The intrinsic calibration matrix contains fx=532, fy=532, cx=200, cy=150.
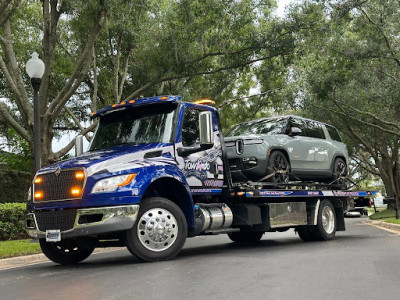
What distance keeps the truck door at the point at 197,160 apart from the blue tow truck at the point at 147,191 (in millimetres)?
19

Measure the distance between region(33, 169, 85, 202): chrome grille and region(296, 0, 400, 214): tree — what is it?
12.6 m

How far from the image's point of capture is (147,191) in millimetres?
9297

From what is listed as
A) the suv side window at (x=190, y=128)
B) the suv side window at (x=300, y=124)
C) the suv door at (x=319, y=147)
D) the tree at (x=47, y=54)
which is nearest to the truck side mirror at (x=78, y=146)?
the suv side window at (x=190, y=128)

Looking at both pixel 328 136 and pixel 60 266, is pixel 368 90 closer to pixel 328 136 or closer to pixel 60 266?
pixel 328 136

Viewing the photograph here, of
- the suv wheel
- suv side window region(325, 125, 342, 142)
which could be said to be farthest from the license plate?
suv side window region(325, 125, 342, 142)

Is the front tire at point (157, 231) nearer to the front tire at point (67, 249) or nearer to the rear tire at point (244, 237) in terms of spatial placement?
the front tire at point (67, 249)

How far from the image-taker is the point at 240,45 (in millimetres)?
19625

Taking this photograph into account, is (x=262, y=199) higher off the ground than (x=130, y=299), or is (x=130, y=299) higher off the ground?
(x=262, y=199)

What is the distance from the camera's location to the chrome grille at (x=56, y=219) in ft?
27.8

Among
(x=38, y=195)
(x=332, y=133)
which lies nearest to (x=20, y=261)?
(x=38, y=195)

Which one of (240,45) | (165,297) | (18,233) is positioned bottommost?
(165,297)

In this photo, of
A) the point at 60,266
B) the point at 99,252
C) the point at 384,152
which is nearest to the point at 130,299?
the point at 60,266

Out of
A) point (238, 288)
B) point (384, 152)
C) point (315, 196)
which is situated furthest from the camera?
point (384, 152)

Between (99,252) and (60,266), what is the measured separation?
3.27 metres
